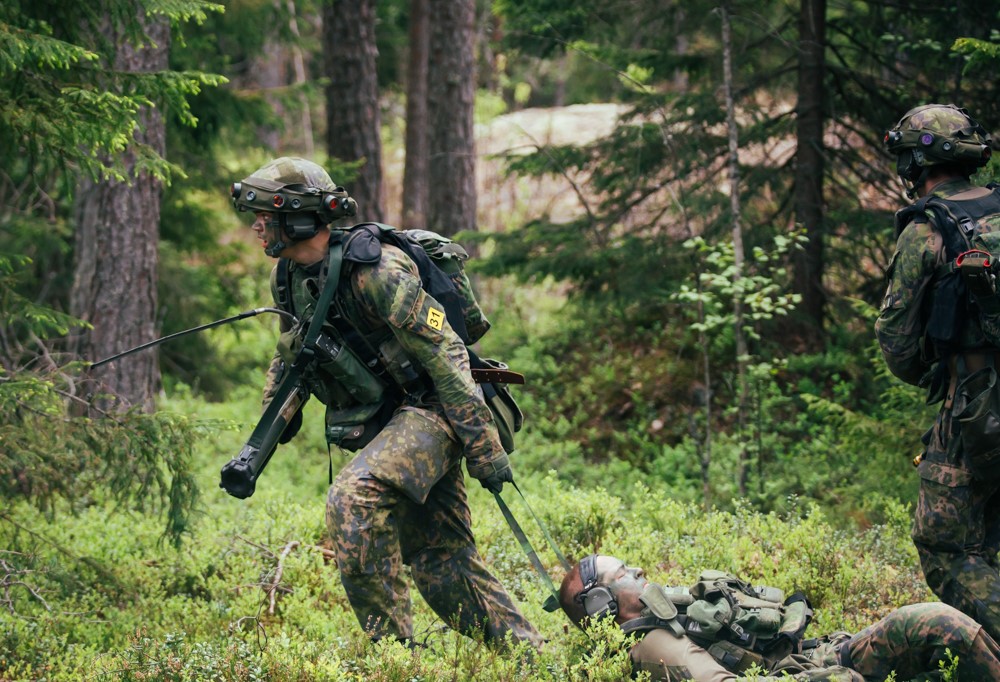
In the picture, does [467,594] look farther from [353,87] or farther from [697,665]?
[353,87]

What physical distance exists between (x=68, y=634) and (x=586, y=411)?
6670 mm

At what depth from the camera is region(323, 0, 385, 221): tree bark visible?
13180 mm

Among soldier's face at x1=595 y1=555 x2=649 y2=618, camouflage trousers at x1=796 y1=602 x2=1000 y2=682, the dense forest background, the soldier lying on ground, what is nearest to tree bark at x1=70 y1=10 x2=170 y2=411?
the dense forest background

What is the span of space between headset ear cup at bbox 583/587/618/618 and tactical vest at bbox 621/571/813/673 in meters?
0.14

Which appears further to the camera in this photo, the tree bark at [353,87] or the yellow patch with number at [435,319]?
the tree bark at [353,87]

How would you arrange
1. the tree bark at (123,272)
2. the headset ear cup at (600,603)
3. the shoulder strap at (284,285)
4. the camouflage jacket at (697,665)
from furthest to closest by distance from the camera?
the tree bark at (123,272), the shoulder strap at (284,285), the headset ear cup at (600,603), the camouflage jacket at (697,665)

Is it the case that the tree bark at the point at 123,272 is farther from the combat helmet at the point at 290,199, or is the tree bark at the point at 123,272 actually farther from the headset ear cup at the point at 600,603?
the headset ear cup at the point at 600,603

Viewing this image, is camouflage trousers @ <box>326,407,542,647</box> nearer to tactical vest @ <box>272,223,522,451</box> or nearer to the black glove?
tactical vest @ <box>272,223,522,451</box>

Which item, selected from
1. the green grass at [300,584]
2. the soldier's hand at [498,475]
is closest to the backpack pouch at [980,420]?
the green grass at [300,584]

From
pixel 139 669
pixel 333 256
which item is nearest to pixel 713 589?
pixel 333 256

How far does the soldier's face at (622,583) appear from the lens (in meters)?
4.79

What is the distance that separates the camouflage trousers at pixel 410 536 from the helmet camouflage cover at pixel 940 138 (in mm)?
2698

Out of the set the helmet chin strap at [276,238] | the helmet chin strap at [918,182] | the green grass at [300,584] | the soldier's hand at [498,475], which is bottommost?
the green grass at [300,584]

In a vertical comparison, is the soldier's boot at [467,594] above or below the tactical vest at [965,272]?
below
